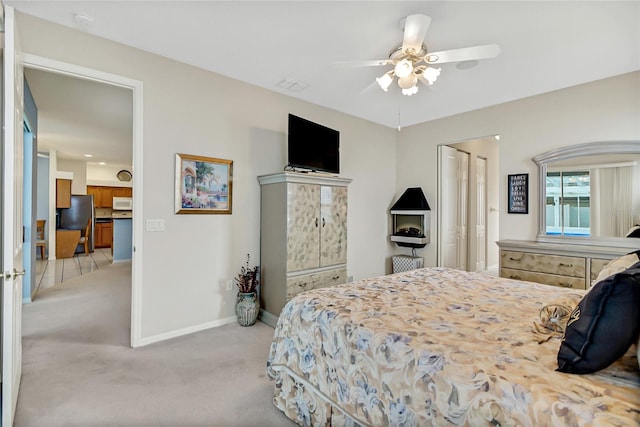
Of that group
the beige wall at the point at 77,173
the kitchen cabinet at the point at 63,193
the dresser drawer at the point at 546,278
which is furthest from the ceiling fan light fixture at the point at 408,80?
the beige wall at the point at 77,173

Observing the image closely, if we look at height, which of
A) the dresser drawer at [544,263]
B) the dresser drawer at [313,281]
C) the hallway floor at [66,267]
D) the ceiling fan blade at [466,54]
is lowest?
the hallway floor at [66,267]

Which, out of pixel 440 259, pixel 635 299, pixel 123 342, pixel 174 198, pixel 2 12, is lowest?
pixel 123 342

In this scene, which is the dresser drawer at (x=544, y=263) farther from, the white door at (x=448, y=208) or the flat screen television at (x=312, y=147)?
the flat screen television at (x=312, y=147)

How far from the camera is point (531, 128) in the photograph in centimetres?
387

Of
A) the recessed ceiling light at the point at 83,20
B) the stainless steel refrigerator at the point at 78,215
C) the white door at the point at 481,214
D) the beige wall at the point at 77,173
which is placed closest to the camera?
the recessed ceiling light at the point at 83,20

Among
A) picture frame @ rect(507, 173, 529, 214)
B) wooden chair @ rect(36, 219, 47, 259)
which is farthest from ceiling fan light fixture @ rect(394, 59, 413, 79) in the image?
wooden chair @ rect(36, 219, 47, 259)

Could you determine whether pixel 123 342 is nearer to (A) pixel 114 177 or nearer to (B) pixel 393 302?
(B) pixel 393 302

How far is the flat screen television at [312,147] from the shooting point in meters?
3.52

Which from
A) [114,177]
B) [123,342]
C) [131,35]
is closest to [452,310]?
[123,342]

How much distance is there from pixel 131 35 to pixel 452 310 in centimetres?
320

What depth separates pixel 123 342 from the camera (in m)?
2.88

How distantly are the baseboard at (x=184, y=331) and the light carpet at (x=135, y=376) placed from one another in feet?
0.27

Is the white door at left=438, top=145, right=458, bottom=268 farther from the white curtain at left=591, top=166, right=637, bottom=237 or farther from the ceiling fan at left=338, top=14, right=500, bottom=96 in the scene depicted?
the ceiling fan at left=338, top=14, right=500, bottom=96

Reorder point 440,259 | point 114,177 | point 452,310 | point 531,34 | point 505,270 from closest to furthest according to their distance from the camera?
point 452,310
point 531,34
point 505,270
point 440,259
point 114,177
